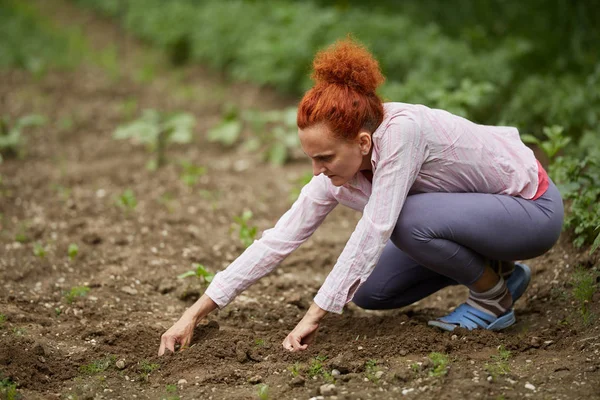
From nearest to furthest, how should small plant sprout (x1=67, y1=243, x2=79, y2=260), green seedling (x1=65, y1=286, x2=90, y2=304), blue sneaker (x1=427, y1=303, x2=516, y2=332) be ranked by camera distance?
blue sneaker (x1=427, y1=303, x2=516, y2=332) < green seedling (x1=65, y1=286, x2=90, y2=304) < small plant sprout (x1=67, y1=243, x2=79, y2=260)

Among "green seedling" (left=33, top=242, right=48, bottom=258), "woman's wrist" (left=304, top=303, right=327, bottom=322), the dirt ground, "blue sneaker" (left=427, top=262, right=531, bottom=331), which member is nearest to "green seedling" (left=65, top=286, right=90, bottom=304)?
the dirt ground

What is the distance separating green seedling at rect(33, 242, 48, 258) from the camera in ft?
13.7

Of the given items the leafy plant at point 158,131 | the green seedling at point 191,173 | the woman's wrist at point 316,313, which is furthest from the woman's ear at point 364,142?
the leafy plant at point 158,131

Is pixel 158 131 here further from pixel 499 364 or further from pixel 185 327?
pixel 499 364

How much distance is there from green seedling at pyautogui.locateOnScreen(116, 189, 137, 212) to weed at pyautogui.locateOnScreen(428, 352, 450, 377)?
268 cm

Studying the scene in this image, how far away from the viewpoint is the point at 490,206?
9.80 ft

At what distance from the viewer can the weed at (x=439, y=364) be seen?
2.72 metres

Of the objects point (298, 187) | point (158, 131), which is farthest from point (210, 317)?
point (158, 131)

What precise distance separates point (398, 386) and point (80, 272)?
6.62ft

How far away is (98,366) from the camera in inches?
120

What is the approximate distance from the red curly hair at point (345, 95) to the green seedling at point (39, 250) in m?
2.06

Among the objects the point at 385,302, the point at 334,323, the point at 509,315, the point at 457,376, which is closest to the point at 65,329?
the point at 334,323

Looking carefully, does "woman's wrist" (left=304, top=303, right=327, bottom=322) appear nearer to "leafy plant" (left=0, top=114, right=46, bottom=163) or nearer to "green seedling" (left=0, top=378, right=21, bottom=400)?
"green seedling" (left=0, top=378, right=21, bottom=400)

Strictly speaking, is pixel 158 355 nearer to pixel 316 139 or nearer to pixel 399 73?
pixel 316 139
